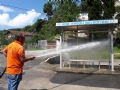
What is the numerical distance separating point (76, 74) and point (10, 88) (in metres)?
5.77

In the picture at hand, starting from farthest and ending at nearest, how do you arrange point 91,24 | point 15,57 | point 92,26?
point 92,26 < point 91,24 < point 15,57

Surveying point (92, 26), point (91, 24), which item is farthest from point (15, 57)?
point (92, 26)

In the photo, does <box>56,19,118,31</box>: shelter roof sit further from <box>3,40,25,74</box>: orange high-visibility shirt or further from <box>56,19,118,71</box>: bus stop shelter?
<box>3,40,25,74</box>: orange high-visibility shirt

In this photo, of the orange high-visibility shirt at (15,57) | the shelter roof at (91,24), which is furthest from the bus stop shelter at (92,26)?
the orange high-visibility shirt at (15,57)

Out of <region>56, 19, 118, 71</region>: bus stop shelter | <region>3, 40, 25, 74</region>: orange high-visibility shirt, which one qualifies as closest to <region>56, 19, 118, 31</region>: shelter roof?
<region>56, 19, 118, 71</region>: bus stop shelter

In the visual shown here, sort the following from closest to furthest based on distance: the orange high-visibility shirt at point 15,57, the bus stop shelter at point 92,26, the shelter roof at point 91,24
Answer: the orange high-visibility shirt at point 15,57, the shelter roof at point 91,24, the bus stop shelter at point 92,26

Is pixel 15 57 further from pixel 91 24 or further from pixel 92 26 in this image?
pixel 92 26

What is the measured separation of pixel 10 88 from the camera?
495cm

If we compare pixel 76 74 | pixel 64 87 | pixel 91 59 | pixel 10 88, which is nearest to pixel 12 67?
pixel 10 88

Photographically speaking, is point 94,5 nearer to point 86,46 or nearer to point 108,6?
point 108,6

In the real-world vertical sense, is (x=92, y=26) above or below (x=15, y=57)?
above

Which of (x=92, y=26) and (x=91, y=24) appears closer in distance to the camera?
(x=91, y=24)

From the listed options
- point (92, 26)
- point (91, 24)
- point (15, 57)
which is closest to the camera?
point (15, 57)

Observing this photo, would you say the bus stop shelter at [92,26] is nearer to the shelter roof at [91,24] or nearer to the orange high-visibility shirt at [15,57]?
the shelter roof at [91,24]
